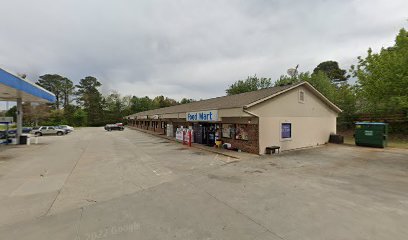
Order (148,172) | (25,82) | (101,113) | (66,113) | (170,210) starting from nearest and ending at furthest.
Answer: (170,210), (148,172), (25,82), (66,113), (101,113)

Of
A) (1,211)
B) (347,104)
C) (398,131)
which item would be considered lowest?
(1,211)

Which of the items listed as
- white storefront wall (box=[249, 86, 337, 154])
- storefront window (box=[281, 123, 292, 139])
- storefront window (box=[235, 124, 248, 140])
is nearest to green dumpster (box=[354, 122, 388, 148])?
white storefront wall (box=[249, 86, 337, 154])

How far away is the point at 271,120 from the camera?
1491 centimetres

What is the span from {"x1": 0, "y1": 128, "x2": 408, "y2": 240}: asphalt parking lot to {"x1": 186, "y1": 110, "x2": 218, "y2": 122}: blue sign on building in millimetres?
5684

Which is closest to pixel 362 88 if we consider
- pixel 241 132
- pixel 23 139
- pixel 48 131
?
pixel 241 132

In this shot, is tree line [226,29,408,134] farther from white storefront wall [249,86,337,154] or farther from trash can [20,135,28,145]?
trash can [20,135,28,145]

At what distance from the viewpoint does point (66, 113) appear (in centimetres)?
7194

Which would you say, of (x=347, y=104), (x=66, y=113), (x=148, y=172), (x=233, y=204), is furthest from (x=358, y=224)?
(x=66, y=113)

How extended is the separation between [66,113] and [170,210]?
80957mm

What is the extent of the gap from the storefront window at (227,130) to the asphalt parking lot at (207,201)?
531 cm

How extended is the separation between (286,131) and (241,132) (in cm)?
356

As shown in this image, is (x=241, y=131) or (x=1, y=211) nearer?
(x=1, y=211)

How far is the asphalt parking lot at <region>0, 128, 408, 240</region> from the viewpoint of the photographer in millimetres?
4570

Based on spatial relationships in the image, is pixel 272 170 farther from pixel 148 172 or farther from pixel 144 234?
pixel 144 234
